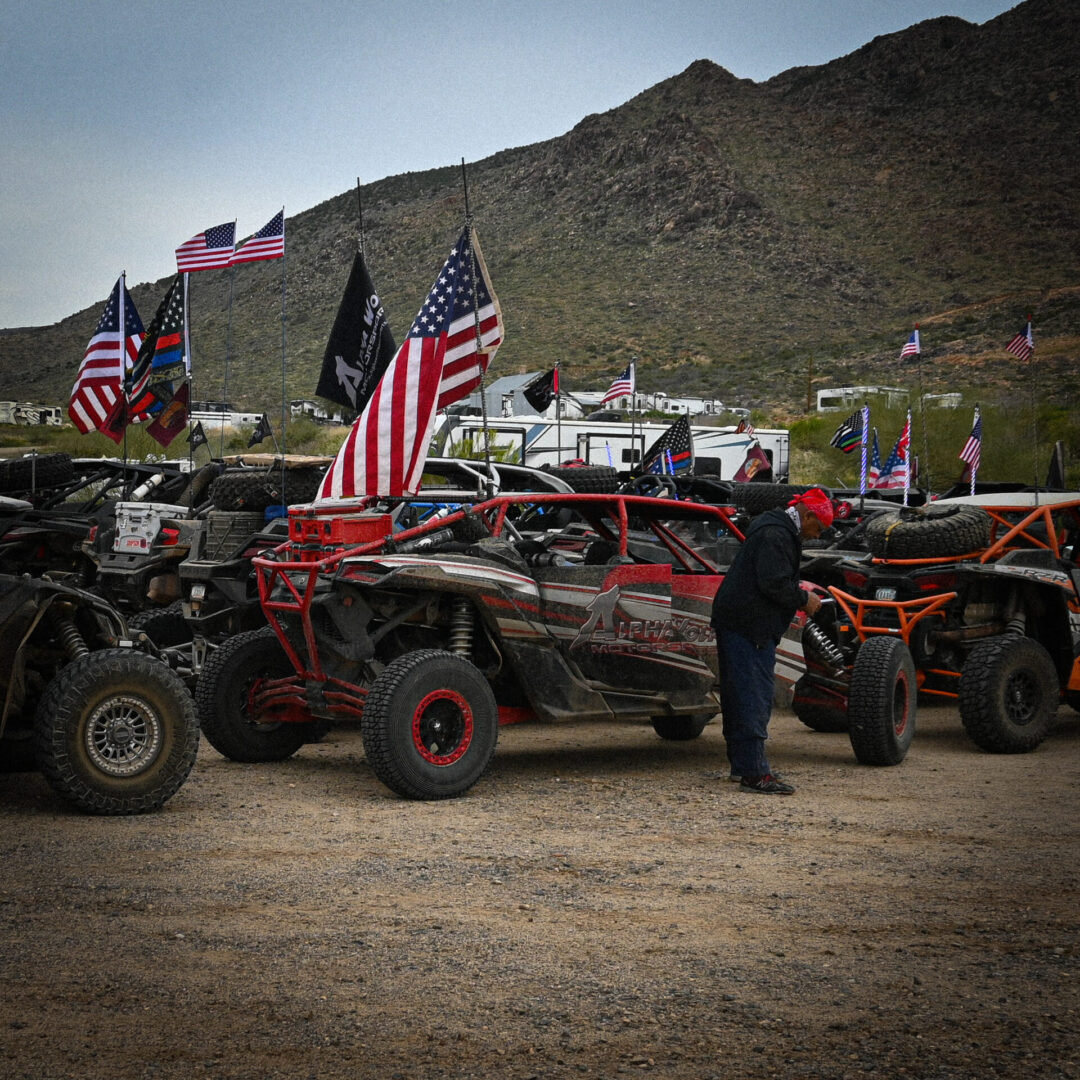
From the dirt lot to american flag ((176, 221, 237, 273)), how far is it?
40.1 feet

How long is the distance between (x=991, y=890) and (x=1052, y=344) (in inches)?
2379

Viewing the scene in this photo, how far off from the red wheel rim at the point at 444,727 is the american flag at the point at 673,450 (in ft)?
51.0

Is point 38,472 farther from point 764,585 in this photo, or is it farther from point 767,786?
point 767,786

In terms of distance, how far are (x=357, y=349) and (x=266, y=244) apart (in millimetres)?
5484

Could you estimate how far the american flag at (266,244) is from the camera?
17.0 metres

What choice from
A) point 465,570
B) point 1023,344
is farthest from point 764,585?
point 1023,344

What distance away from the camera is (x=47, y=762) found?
6.52 m

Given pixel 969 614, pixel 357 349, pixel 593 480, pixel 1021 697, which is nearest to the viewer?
pixel 1021 697

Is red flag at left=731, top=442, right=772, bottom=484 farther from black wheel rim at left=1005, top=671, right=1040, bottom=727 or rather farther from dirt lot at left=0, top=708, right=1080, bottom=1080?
dirt lot at left=0, top=708, right=1080, bottom=1080

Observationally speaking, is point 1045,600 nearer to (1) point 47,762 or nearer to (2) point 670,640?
(2) point 670,640

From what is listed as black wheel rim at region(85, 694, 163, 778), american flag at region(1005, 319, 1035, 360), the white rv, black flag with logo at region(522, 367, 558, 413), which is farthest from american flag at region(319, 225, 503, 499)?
the white rv

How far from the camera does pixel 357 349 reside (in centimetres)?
1235

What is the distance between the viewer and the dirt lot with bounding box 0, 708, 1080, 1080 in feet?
12.4

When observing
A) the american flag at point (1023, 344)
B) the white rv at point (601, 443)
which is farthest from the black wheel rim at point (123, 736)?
the white rv at point (601, 443)
